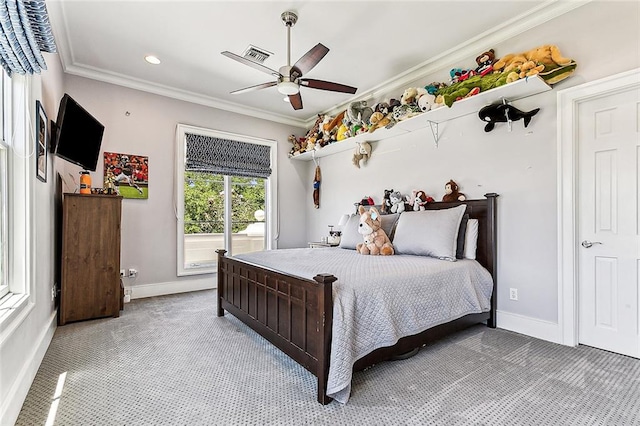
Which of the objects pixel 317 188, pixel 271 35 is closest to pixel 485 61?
pixel 271 35

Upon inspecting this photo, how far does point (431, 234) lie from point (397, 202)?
36.7 inches

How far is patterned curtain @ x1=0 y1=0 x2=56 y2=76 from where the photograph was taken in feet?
4.66

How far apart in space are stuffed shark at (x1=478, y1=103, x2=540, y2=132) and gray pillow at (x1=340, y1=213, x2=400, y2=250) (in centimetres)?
133

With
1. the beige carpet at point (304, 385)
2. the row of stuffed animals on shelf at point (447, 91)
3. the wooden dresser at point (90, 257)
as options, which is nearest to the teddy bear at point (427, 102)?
the row of stuffed animals on shelf at point (447, 91)

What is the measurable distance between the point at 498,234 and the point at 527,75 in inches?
55.5

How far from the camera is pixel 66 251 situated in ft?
10.1

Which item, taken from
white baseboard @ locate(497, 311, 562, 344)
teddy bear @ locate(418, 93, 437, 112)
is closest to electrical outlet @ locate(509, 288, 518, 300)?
white baseboard @ locate(497, 311, 562, 344)

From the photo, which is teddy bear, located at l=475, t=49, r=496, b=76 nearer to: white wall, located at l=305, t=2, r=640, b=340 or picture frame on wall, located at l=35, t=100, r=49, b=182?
white wall, located at l=305, t=2, r=640, b=340

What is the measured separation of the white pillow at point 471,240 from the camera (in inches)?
120

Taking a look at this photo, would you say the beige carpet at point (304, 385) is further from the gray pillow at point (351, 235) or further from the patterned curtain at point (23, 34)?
the patterned curtain at point (23, 34)

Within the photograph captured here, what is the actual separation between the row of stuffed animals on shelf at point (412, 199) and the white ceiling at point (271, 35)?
1.32 meters

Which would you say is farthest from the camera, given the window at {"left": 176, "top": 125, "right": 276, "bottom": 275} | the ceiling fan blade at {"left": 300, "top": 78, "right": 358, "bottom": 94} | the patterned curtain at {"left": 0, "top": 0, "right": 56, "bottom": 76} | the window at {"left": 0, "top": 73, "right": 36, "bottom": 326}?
the window at {"left": 176, "top": 125, "right": 276, "bottom": 275}

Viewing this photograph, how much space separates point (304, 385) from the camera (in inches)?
78.1

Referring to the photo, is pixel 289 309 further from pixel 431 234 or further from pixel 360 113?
pixel 360 113
